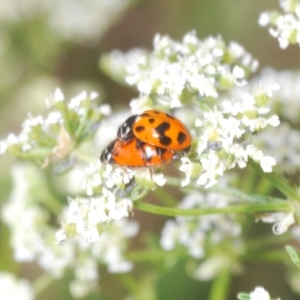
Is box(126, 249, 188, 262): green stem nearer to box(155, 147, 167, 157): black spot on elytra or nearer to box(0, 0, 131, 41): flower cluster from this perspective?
box(155, 147, 167, 157): black spot on elytra

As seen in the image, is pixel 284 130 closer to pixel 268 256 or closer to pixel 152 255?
pixel 268 256

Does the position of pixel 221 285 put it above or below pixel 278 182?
above

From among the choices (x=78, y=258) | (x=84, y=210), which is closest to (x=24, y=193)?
(x=78, y=258)

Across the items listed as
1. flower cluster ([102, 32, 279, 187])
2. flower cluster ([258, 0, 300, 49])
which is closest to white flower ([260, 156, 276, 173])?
flower cluster ([102, 32, 279, 187])

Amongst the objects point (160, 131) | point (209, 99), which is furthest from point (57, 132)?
point (209, 99)

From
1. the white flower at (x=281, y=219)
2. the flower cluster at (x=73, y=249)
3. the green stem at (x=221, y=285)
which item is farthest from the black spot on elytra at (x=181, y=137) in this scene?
the green stem at (x=221, y=285)
